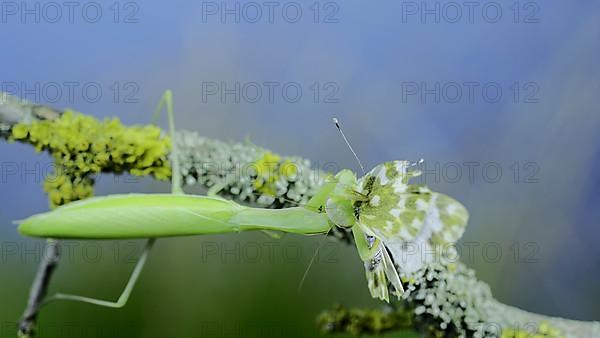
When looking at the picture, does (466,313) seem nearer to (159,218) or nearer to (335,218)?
(335,218)

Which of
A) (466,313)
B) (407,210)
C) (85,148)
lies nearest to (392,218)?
(407,210)

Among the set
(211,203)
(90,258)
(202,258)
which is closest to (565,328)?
(211,203)

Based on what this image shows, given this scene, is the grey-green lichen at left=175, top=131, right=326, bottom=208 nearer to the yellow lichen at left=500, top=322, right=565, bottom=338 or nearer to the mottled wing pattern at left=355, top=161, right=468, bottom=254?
the mottled wing pattern at left=355, top=161, right=468, bottom=254

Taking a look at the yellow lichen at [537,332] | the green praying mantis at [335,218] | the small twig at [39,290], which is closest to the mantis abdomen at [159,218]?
the green praying mantis at [335,218]

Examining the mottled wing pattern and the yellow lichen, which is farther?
the yellow lichen

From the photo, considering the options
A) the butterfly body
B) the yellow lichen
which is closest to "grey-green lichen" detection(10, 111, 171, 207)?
the butterfly body

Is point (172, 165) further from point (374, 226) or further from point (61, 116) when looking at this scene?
point (374, 226)

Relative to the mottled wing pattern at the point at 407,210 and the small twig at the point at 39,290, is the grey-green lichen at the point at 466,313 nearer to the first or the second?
the mottled wing pattern at the point at 407,210
